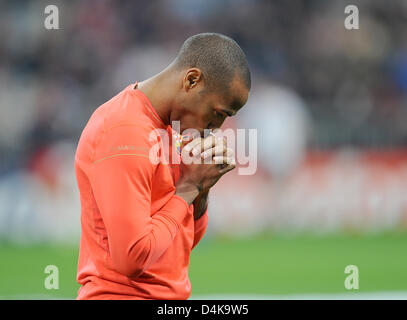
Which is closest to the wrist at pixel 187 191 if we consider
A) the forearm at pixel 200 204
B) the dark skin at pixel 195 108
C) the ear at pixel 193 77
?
the dark skin at pixel 195 108

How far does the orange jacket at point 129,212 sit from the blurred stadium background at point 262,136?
13.6ft

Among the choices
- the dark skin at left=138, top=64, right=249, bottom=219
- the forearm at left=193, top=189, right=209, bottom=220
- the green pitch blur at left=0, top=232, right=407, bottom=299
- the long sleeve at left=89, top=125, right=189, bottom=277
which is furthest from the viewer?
the green pitch blur at left=0, top=232, right=407, bottom=299

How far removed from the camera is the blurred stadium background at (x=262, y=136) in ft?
27.7

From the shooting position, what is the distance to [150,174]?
8.48 feet

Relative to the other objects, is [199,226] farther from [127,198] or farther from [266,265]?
[266,265]

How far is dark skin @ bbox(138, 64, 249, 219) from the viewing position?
9.23 ft

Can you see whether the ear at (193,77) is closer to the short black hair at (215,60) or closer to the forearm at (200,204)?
the short black hair at (215,60)

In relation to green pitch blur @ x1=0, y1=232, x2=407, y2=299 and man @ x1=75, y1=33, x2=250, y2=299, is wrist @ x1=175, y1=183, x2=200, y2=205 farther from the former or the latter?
green pitch blur @ x1=0, y1=232, x2=407, y2=299

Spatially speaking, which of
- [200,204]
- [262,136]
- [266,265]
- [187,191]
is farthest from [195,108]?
[262,136]

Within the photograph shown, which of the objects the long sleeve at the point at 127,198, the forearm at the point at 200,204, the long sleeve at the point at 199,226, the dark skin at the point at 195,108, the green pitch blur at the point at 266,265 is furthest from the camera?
the green pitch blur at the point at 266,265

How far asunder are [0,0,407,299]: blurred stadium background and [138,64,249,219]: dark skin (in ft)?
13.7

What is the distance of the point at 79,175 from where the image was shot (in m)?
2.75

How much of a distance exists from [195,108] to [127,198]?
60 centimetres

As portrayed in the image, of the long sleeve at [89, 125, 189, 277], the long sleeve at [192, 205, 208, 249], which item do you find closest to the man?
the long sleeve at [89, 125, 189, 277]
